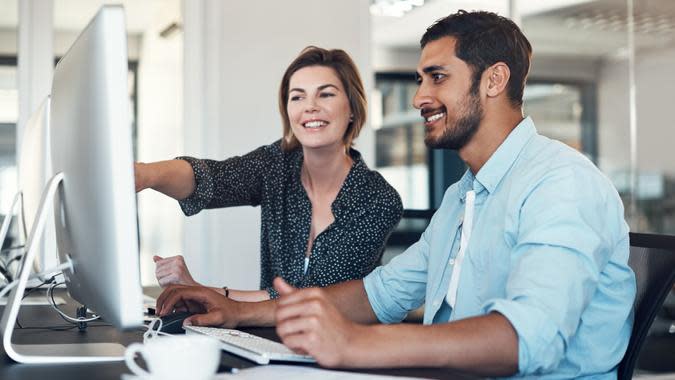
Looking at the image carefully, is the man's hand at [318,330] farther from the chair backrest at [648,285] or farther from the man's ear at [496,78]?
the man's ear at [496,78]

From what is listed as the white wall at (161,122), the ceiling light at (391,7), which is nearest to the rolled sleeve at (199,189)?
the white wall at (161,122)

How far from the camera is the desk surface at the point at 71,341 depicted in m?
1.11

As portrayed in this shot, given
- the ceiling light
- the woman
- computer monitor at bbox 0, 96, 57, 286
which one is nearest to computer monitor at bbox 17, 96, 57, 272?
computer monitor at bbox 0, 96, 57, 286

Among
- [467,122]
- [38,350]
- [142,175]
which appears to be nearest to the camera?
[38,350]

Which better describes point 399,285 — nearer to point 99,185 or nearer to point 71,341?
point 71,341

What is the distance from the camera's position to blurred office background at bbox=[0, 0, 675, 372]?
4098 mm

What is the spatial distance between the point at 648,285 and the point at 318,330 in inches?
24.6

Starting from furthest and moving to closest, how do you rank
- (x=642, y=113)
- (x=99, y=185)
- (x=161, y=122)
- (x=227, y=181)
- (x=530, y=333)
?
1. (x=642, y=113)
2. (x=161, y=122)
3. (x=227, y=181)
4. (x=530, y=333)
5. (x=99, y=185)

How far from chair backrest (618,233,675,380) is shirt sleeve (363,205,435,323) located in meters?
0.45

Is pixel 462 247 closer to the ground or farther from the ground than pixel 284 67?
closer to the ground

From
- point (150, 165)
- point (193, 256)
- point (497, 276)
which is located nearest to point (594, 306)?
point (497, 276)

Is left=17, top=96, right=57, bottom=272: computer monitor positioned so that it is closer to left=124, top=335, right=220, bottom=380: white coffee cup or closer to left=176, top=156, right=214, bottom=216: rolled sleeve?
left=176, top=156, right=214, bottom=216: rolled sleeve

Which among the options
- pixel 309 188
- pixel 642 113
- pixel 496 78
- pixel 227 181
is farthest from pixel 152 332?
pixel 642 113

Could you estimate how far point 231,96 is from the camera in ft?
13.8
